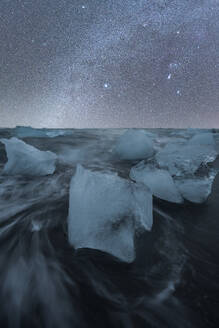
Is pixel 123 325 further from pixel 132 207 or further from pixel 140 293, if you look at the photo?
pixel 132 207

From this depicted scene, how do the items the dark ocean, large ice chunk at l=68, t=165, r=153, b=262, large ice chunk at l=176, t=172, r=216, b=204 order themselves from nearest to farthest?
1. the dark ocean
2. large ice chunk at l=68, t=165, r=153, b=262
3. large ice chunk at l=176, t=172, r=216, b=204

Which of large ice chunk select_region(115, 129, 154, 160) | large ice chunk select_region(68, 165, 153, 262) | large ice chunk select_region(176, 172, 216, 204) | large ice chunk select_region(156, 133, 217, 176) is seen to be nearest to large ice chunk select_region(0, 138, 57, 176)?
large ice chunk select_region(68, 165, 153, 262)

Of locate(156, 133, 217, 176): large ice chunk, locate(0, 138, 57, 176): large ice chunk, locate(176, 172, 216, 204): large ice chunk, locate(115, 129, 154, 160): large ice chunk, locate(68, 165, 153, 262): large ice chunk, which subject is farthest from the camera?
A: locate(115, 129, 154, 160): large ice chunk

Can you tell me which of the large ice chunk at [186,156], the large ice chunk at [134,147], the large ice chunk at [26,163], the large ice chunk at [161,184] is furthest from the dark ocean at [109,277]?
the large ice chunk at [134,147]

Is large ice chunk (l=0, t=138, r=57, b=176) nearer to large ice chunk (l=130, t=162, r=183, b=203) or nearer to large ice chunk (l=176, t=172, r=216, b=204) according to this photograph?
large ice chunk (l=130, t=162, r=183, b=203)

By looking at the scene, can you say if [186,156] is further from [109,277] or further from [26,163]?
[26,163]

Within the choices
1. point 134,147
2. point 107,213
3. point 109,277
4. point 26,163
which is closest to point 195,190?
point 107,213

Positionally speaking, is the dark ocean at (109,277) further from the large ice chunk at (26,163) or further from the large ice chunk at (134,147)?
the large ice chunk at (134,147)

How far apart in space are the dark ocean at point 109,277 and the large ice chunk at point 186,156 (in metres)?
0.96

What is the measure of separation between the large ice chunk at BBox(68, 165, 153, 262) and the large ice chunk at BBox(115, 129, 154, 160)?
2511mm

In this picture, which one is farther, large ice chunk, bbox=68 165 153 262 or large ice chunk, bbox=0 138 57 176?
large ice chunk, bbox=0 138 57 176

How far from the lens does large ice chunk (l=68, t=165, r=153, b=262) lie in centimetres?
121

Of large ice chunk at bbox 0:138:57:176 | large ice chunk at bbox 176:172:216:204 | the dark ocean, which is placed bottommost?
the dark ocean

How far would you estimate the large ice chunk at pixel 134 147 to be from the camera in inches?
162
